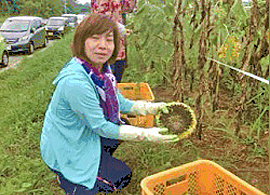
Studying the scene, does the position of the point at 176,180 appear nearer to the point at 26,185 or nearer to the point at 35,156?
the point at 26,185

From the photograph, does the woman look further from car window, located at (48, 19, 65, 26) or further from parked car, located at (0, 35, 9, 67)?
car window, located at (48, 19, 65, 26)

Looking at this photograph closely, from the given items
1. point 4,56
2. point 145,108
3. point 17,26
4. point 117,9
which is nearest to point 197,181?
point 145,108

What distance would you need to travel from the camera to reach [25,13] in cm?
3831

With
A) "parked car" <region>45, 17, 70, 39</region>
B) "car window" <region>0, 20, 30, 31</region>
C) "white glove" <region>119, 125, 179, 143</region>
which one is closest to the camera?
"white glove" <region>119, 125, 179, 143</region>

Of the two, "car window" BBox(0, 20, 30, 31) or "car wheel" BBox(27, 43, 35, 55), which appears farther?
"car window" BBox(0, 20, 30, 31)

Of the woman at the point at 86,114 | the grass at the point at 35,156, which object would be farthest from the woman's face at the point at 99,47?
the grass at the point at 35,156

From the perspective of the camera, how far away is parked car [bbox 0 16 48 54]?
903 cm

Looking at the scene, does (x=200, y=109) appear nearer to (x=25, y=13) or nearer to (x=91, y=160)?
(x=91, y=160)

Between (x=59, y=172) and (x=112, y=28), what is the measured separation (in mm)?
830

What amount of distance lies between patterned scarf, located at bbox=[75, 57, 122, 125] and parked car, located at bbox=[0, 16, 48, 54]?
Answer: 812cm

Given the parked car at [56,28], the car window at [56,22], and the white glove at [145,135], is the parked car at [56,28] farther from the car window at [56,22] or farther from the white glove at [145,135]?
the white glove at [145,135]

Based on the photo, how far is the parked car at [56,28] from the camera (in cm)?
1438

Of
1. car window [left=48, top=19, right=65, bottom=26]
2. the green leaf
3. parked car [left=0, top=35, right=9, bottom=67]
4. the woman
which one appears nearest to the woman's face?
the woman

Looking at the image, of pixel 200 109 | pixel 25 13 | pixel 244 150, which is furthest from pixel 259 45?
pixel 25 13
